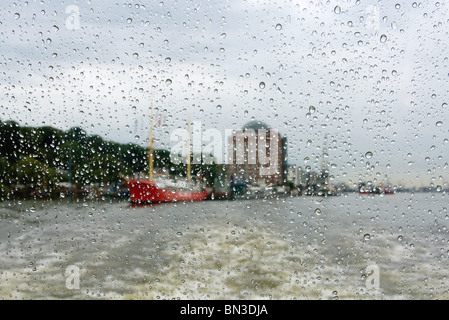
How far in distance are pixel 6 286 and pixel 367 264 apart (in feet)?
6.98

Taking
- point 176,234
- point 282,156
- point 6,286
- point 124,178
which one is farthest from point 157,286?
point 282,156

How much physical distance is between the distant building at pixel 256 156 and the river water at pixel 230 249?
144 mm

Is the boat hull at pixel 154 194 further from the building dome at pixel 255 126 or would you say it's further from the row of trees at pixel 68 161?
the building dome at pixel 255 126

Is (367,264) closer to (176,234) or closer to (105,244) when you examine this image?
(176,234)

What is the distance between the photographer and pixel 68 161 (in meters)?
2.08

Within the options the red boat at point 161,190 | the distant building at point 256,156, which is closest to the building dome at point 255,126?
the distant building at point 256,156

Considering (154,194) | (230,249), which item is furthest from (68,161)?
(230,249)

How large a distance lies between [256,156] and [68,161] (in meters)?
1.19

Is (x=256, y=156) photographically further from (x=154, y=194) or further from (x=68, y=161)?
(x=68, y=161)

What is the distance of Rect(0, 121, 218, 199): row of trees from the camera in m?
1.99

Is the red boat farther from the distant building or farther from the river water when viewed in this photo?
the distant building

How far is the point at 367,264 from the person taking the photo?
1.91m

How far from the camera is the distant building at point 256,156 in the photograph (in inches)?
71.9

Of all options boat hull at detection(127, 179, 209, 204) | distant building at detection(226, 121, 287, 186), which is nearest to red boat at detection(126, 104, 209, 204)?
boat hull at detection(127, 179, 209, 204)
